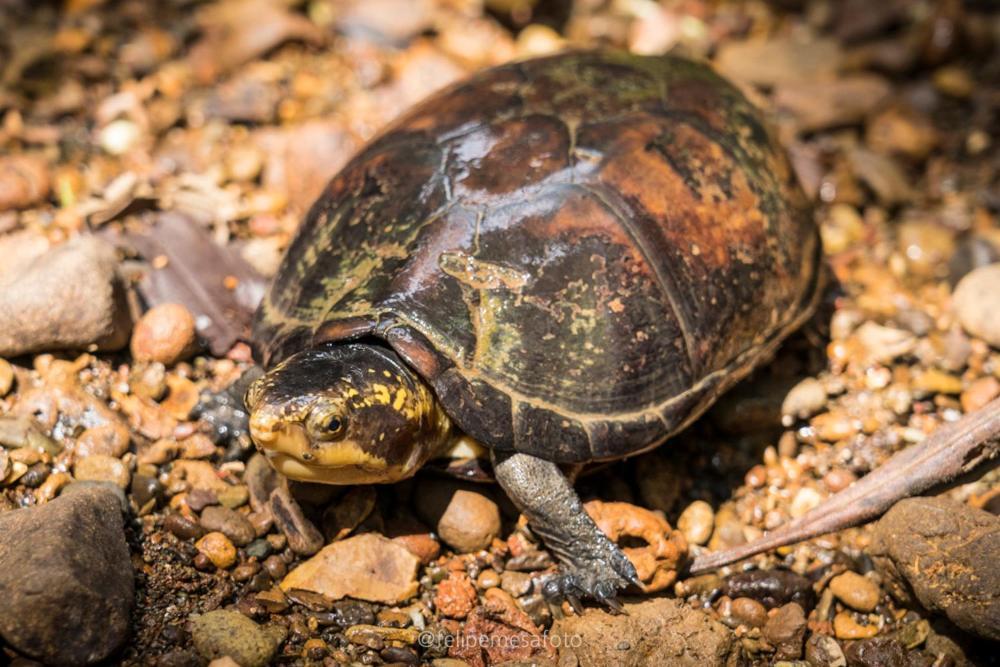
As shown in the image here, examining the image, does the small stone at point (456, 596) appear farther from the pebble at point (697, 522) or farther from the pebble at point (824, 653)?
the pebble at point (824, 653)

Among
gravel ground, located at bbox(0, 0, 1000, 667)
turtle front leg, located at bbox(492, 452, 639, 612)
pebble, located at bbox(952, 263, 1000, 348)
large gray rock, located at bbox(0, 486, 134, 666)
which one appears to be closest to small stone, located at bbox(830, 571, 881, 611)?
gravel ground, located at bbox(0, 0, 1000, 667)

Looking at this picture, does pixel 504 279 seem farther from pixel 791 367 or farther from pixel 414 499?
pixel 791 367

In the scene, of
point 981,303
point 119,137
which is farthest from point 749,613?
point 119,137

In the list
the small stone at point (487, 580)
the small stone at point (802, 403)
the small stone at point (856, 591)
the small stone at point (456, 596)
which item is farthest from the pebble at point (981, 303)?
the small stone at point (456, 596)

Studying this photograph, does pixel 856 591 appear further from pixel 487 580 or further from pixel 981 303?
pixel 981 303

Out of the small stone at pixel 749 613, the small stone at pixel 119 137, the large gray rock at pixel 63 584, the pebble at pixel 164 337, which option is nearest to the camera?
the large gray rock at pixel 63 584
